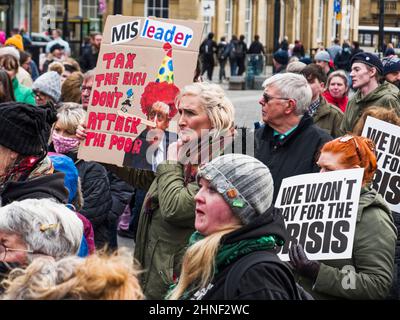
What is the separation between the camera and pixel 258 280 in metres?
3.49

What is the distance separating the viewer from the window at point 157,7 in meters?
46.2

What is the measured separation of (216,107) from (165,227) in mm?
633

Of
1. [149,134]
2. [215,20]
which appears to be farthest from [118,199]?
[215,20]

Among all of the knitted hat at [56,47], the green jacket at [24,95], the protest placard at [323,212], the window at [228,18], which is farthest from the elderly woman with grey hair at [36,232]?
the window at [228,18]

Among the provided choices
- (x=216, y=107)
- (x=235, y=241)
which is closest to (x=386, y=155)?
(x=216, y=107)

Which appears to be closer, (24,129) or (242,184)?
(242,184)

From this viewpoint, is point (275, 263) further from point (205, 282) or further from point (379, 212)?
point (379, 212)

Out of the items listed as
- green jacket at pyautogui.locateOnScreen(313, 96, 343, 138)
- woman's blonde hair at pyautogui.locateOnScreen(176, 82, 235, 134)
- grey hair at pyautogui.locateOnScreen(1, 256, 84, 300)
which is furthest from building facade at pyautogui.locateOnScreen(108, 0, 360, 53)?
grey hair at pyautogui.locateOnScreen(1, 256, 84, 300)

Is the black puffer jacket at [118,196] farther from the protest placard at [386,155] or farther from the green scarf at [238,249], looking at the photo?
the green scarf at [238,249]

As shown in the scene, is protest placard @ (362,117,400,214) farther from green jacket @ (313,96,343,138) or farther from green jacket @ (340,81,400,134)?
green jacket @ (313,96,343,138)

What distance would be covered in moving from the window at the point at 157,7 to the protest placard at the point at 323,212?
41425 mm

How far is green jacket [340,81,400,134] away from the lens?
8.73 metres

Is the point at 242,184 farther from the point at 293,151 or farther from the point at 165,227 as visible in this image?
the point at 293,151
